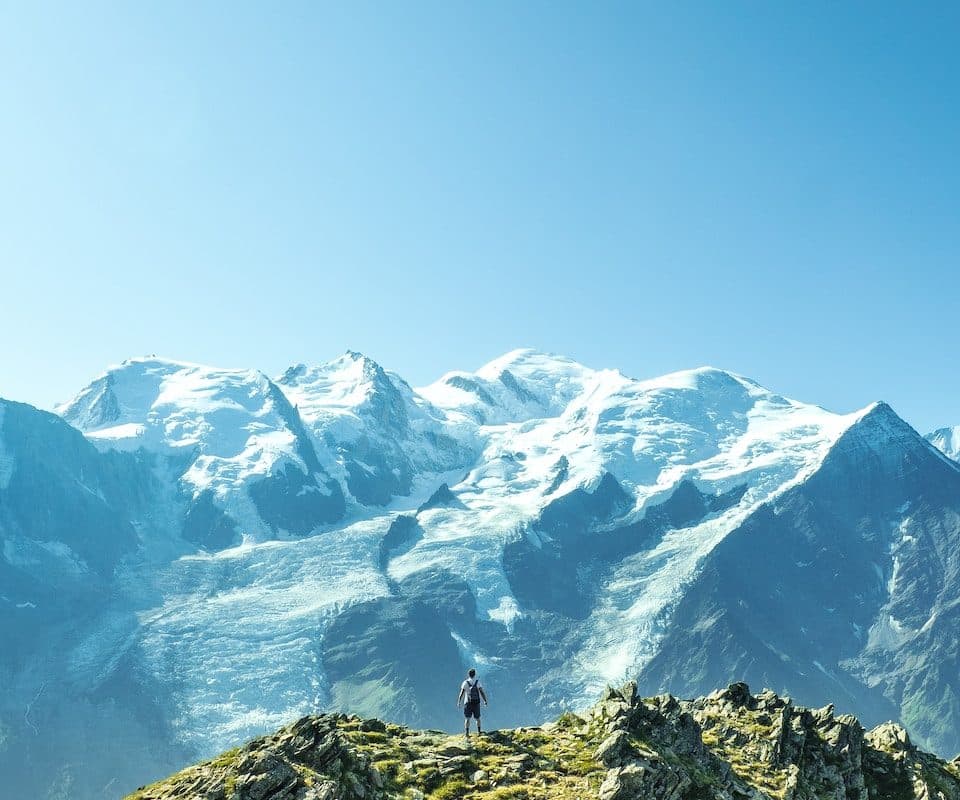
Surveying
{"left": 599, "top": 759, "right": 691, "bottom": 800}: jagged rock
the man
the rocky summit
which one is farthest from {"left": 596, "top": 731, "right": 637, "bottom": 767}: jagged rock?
the man

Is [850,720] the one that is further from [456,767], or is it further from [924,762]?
[456,767]

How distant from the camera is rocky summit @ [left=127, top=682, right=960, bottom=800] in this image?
39156 millimetres

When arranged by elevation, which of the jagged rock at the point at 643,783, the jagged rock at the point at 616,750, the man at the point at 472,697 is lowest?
the jagged rock at the point at 643,783

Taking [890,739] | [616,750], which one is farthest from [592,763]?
[890,739]

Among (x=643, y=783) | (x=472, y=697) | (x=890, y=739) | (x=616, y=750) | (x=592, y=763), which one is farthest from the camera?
(x=890, y=739)

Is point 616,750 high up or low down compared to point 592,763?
up

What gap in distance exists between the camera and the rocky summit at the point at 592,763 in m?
39.2

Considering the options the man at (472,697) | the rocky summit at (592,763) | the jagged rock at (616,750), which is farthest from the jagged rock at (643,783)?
the man at (472,697)

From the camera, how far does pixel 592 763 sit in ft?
150

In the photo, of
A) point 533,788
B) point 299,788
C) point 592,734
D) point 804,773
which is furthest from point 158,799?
point 804,773

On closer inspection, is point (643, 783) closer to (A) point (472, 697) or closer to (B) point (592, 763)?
(B) point (592, 763)

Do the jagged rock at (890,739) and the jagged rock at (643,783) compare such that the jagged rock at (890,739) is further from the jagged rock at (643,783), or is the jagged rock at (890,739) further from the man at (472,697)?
the man at (472,697)

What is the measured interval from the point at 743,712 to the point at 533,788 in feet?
122

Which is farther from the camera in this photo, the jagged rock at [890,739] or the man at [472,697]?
the jagged rock at [890,739]
